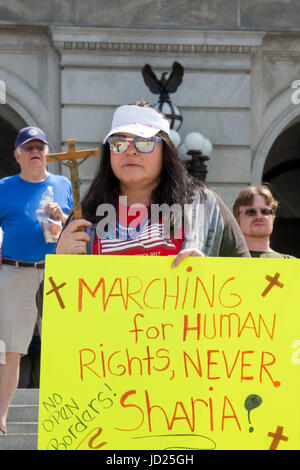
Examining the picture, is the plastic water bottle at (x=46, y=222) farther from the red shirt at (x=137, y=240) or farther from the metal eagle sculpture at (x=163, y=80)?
the metal eagle sculpture at (x=163, y=80)

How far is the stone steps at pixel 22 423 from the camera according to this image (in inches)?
220

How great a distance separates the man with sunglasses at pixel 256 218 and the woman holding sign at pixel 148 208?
192 centimetres

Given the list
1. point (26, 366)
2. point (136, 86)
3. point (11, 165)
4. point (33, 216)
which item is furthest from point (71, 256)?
point (11, 165)

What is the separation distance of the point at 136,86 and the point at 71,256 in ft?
27.1

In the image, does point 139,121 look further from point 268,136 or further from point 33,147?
point 268,136

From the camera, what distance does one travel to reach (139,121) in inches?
128

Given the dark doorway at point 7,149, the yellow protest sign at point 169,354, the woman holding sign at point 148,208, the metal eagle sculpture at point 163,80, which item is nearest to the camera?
the yellow protest sign at point 169,354

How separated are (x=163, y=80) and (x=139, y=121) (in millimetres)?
7541

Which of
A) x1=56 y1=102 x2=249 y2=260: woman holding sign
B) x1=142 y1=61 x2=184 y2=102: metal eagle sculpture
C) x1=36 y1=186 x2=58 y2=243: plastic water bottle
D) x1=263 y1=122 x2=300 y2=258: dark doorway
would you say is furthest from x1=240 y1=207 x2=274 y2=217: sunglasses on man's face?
x1=263 y1=122 x2=300 y2=258: dark doorway

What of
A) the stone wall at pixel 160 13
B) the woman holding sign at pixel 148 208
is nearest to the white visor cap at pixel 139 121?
the woman holding sign at pixel 148 208

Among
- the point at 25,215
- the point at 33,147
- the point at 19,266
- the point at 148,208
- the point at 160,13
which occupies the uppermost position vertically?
the point at 160,13

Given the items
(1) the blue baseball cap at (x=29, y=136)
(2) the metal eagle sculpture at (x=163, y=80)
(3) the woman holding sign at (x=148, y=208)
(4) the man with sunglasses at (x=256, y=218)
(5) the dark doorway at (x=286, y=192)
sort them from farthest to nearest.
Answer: (5) the dark doorway at (x=286, y=192) → (2) the metal eagle sculpture at (x=163, y=80) → (1) the blue baseball cap at (x=29, y=136) → (4) the man with sunglasses at (x=256, y=218) → (3) the woman holding sign at (x=148, y=208)

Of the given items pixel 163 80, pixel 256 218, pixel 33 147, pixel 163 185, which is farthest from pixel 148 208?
pixel 163 80

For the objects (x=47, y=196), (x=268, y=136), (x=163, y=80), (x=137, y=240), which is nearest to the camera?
(x=137, y=240)
